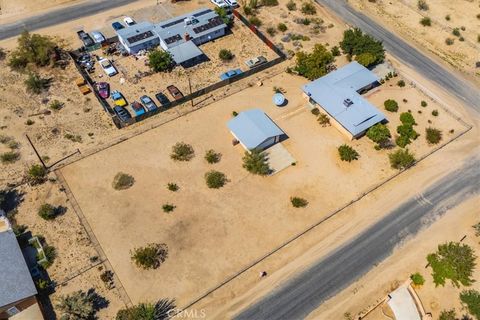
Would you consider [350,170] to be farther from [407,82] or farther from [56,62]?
[56,62]

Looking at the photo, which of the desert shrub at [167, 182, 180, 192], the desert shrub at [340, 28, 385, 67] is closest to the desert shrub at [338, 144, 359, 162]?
the desert shrub at [340, 28, 385, 67]

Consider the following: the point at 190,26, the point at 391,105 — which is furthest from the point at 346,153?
the point at 190,26

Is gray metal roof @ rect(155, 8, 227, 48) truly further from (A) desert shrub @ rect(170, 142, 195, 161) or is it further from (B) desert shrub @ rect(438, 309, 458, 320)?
(B) desert shrub @ rect(438, 309, 458, 320)

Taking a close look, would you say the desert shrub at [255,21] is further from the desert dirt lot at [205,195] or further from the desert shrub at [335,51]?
the desert dirt lot at [205,195]

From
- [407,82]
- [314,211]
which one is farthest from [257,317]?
[407,82]

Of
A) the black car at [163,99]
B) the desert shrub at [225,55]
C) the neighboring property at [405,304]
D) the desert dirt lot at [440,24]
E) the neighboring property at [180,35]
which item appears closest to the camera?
the neighboring property at [405,304]

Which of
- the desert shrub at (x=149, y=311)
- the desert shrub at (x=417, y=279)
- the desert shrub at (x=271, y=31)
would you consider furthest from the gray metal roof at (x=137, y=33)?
the desert shrub at (x=417, y=279)
